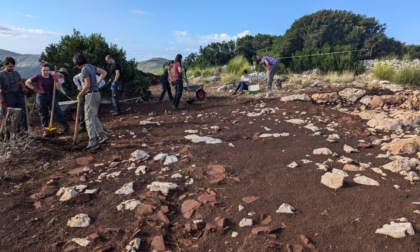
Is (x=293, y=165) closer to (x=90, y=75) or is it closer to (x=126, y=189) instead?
(x=126, y=189)

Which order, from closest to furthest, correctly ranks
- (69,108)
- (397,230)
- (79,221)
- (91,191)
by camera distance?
(397,230) → (79,221) → (91,191) → (69,108)

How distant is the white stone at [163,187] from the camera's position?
3600mm

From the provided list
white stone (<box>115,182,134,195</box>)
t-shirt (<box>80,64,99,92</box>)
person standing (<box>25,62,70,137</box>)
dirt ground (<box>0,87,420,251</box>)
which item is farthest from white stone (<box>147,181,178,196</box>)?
person standing (<box>25,62,70,137</box>)

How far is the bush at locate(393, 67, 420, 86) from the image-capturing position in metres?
9.98

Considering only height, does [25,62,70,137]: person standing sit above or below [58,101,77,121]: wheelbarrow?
above

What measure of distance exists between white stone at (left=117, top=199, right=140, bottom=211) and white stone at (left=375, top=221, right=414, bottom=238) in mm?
2242

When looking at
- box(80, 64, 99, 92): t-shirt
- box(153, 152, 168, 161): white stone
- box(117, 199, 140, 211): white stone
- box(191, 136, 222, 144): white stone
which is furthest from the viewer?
box(191, 136, 222, 144): white stone

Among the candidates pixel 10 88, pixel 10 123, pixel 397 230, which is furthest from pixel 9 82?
pixel 397 230

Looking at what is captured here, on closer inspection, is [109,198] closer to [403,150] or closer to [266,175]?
[266,175]

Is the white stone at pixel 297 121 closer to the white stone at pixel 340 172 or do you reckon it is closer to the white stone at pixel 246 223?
the white stone at pixel 340 172

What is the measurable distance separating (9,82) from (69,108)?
6.71 feet

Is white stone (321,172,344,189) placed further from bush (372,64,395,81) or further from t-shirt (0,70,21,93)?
bush (372,64,395,81)

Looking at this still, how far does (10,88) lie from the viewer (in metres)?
5.78

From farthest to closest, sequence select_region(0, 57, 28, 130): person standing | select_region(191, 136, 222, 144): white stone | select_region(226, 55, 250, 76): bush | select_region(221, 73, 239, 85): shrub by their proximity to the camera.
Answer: select_region(226, 55, 250, 76): bush, select_region(221, 73, 239, 85): shrub, select_region(0, 57, 28, 130): person standing, select_region(191, 136, 222, 144): white stone
